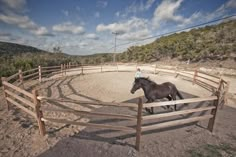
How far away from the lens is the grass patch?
2.96 metres

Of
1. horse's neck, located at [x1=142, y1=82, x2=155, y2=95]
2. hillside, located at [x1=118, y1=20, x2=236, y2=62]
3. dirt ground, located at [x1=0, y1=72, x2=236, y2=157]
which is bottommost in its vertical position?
dirt ground, located at [x1=0, y1=72, x2=236, y2=157]

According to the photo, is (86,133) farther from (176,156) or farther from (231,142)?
(231,142)

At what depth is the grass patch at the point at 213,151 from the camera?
9.73ft

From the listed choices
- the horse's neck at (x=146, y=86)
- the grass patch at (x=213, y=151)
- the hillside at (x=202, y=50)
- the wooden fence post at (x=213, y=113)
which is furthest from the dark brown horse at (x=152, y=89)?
the hillside at (x=202, y=50)

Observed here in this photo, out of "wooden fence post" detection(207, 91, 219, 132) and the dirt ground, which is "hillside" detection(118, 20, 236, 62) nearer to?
"wooden fence post" detection(207, 91, 219, 132)

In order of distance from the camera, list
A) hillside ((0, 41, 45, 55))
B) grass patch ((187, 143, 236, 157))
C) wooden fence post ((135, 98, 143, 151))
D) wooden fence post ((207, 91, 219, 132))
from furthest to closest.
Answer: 1. hillside ((0, 41, 45, 55))
2. wooden fence post ((207, 91, 219, 132))
3. grass patch ((187, 143, 236, 157))
4. wooden fence post ((135, 98, 143, 151))

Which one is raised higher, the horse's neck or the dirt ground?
the horse's neck

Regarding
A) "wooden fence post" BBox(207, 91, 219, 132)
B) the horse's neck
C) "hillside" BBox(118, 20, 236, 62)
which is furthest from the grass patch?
"hillside" BBox(118, 20, 236, 62)

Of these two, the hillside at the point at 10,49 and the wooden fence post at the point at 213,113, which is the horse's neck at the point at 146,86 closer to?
the wooden fence post at the point at 213,113

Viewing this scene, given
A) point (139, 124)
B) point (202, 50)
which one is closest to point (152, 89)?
point (139, 124)

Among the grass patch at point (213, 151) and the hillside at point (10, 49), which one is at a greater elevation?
the hillside at point (10, 49)

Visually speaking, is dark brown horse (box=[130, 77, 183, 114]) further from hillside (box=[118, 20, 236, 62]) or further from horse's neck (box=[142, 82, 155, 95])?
hillside (box=[118, 20, 236, 62])

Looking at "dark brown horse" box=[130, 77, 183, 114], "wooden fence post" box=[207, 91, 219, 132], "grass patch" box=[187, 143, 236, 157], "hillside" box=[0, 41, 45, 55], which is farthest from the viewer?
"hillside" box=[0, 41, 45, 55]

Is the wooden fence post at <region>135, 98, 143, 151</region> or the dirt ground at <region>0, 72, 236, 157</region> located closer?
the wooden fence post at <region>135, 98, 143, 151</region>
